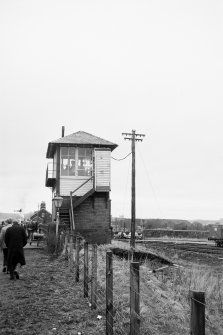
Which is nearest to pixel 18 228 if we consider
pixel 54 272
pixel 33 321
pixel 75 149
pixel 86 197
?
pixel 54 272

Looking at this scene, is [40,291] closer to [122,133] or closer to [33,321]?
[33,321]

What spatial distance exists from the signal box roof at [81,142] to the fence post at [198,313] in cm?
2307

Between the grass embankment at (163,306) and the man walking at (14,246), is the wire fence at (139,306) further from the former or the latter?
the man walking at (14,246)

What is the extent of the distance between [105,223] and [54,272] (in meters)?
13.5

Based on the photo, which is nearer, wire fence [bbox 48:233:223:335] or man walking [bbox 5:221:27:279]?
wire fence [bbox 48:233:223:335]

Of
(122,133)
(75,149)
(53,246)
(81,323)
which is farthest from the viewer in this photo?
(122,133)

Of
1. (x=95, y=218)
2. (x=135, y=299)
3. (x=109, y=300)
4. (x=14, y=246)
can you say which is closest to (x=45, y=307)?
(x=109, y=300)

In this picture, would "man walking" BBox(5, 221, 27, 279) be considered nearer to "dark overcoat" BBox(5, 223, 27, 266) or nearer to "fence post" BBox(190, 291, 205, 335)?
"dark overcoat" BBox(5, 223, 27, 266)

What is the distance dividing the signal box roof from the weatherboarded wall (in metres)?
3.20

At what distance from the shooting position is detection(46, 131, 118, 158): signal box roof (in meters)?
26.0

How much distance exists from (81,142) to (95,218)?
16.2ft

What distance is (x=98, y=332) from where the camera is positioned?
606 centimetres

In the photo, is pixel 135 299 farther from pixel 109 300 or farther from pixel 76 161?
pixel 76 161

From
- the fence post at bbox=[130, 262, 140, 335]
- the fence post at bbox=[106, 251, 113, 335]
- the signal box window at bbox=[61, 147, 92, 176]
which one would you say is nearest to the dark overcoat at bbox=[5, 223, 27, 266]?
the fence post at bbox=[106, 251, 113, 335]
